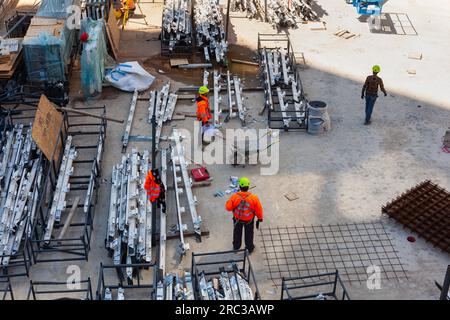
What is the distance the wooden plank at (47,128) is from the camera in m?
14.6

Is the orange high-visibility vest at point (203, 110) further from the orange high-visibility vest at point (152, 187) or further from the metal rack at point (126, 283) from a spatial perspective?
the metal rack at point (126, 283)

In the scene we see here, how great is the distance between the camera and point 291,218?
14.5m

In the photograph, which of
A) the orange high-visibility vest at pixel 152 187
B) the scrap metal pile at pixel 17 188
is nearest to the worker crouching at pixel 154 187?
the orange high-visibility vest at pixel 152 187

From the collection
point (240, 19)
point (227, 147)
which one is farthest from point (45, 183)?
point (240, 19)

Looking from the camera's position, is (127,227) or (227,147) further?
(227,147)

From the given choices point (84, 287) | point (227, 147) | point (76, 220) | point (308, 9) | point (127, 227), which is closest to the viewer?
point (84, 287)

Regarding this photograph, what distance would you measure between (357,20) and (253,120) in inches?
351

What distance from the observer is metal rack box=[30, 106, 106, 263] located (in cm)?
1323

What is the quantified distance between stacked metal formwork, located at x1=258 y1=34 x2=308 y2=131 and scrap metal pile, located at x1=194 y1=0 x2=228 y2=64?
4.30 feet

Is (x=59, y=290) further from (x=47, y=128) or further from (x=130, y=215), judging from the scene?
(x=47, y=128)

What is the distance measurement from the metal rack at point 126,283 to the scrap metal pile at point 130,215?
0.21 m

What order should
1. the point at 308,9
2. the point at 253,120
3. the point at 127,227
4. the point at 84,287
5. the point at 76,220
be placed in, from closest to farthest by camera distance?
1. the point at 84,287
2. the point at 127,227
3. the point at 76,220
4. the point at 253,120
5. the point at 308,9

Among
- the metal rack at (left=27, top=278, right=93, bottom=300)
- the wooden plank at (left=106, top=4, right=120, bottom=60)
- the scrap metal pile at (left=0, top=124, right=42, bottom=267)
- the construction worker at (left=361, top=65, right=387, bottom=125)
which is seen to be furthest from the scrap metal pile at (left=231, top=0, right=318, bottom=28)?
the metal rack at (left=27, top=278, right=93, bottom=300)

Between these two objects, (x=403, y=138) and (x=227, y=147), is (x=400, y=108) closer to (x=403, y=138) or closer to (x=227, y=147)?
(x=403, y=138)
